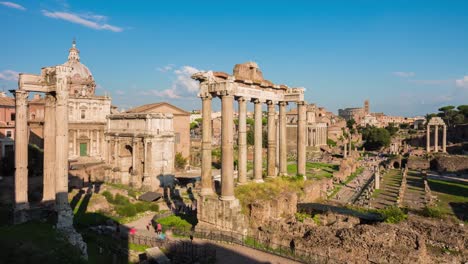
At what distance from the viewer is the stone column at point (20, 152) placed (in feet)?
57.1

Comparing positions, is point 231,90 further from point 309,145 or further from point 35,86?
point 309,145

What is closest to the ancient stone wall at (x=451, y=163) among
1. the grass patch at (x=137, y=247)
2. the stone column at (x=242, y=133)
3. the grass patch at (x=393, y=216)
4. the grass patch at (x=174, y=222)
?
the grass patch at (x=393, y=216)

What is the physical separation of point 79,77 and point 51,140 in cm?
3827

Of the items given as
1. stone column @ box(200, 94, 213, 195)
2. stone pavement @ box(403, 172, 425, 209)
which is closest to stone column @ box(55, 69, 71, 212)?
stone column @ box(200, 94, 213, 195)

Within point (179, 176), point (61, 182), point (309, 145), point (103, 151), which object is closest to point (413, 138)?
point (309, 145)

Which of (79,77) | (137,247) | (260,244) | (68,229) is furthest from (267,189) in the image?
(79,77)

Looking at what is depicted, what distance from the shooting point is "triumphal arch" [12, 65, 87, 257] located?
51.1 ft

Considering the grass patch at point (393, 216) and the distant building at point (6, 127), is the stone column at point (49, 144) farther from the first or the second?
the distant building at point (6, 127)

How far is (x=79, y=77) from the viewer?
52.1 m

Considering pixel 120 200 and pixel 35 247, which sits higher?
pixel 35 247

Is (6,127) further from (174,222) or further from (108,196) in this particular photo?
(174,222)

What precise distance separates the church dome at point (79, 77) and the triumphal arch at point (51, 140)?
2787 centimetres

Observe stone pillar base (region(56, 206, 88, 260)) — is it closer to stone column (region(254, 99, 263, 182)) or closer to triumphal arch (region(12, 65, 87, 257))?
triumphal arch (region(12, 65, 87, 257))

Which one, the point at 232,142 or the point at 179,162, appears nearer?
the point at 232,142
